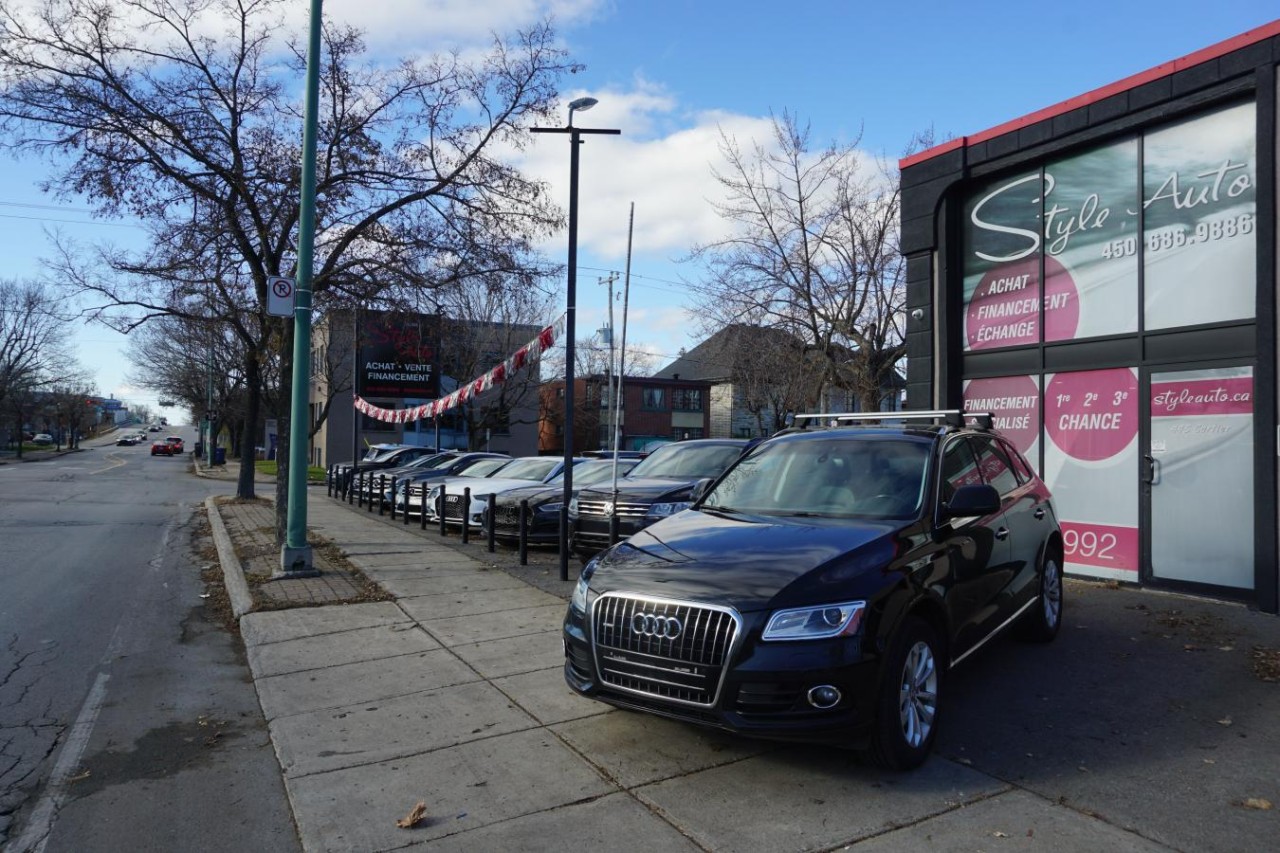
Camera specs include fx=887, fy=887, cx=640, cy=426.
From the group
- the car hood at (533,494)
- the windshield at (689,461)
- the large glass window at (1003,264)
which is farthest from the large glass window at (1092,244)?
the car hood at (533,494)

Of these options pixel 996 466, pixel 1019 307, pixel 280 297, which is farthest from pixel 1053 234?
pixel 280 297

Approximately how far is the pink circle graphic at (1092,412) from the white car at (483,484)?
316 inches

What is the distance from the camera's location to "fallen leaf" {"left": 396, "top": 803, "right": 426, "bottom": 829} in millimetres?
3891

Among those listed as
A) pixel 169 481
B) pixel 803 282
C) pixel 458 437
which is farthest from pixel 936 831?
pixel 458 437

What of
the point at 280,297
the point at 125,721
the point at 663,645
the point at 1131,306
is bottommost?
the point at 125,721

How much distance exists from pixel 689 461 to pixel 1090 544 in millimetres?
4855

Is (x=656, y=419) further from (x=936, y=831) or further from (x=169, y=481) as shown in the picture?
(x=936, y=831)

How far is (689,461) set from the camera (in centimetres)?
1187

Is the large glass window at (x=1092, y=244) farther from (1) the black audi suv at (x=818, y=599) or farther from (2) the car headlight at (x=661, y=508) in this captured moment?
(1) the black audi suv at (x=818, y=599)

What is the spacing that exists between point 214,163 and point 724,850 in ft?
39.3

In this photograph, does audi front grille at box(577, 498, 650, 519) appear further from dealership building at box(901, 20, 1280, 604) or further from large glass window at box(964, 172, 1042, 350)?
large glass window at box(964, 172, 1042, 350)

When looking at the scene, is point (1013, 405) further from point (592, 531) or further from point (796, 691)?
point (796, 691)

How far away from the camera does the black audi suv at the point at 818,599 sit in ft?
13.2

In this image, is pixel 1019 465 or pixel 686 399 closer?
Answer: pixel 1019 465
